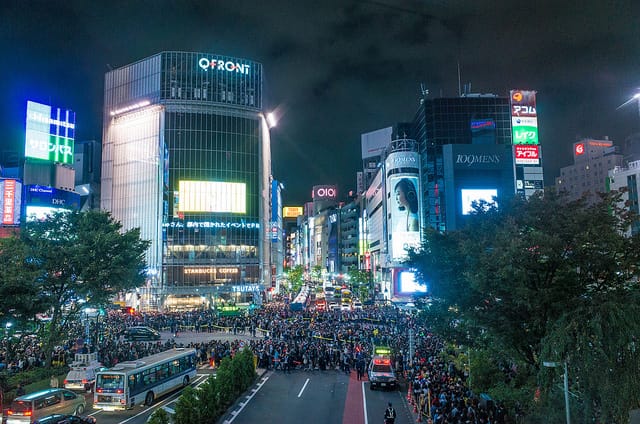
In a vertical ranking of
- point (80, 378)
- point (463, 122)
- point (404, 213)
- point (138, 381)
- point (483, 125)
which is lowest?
point (80, 378)

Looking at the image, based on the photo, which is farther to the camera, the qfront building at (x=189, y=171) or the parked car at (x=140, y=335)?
the qfront building at (x=189, y=171)

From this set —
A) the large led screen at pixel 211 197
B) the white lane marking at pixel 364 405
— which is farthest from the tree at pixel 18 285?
the large led screen at pixel 211 197

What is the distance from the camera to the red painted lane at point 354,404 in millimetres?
21159

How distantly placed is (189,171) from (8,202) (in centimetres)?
3148

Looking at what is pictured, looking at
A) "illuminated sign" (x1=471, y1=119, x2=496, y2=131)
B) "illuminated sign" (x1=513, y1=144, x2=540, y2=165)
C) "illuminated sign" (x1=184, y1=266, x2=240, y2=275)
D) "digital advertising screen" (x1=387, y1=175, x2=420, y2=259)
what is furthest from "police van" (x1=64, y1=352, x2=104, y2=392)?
"illuminated sign" (x1=471, y1=119, x2=496, y2=131)

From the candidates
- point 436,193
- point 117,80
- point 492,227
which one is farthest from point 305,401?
point 117,80

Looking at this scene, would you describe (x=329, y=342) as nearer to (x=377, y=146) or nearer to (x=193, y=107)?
(x=193, y=107)

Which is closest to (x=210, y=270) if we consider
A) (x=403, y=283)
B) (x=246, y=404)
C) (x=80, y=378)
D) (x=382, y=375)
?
(x=403, y=283)

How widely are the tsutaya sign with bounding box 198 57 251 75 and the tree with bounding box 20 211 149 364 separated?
61.2 meters

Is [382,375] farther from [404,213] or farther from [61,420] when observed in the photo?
[404,213]

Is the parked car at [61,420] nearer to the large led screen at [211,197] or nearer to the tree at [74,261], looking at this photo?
the tree at [74,261]

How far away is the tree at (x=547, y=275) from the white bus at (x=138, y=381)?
46.9 feet

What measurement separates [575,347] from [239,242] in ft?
259

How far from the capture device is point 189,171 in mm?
86375
